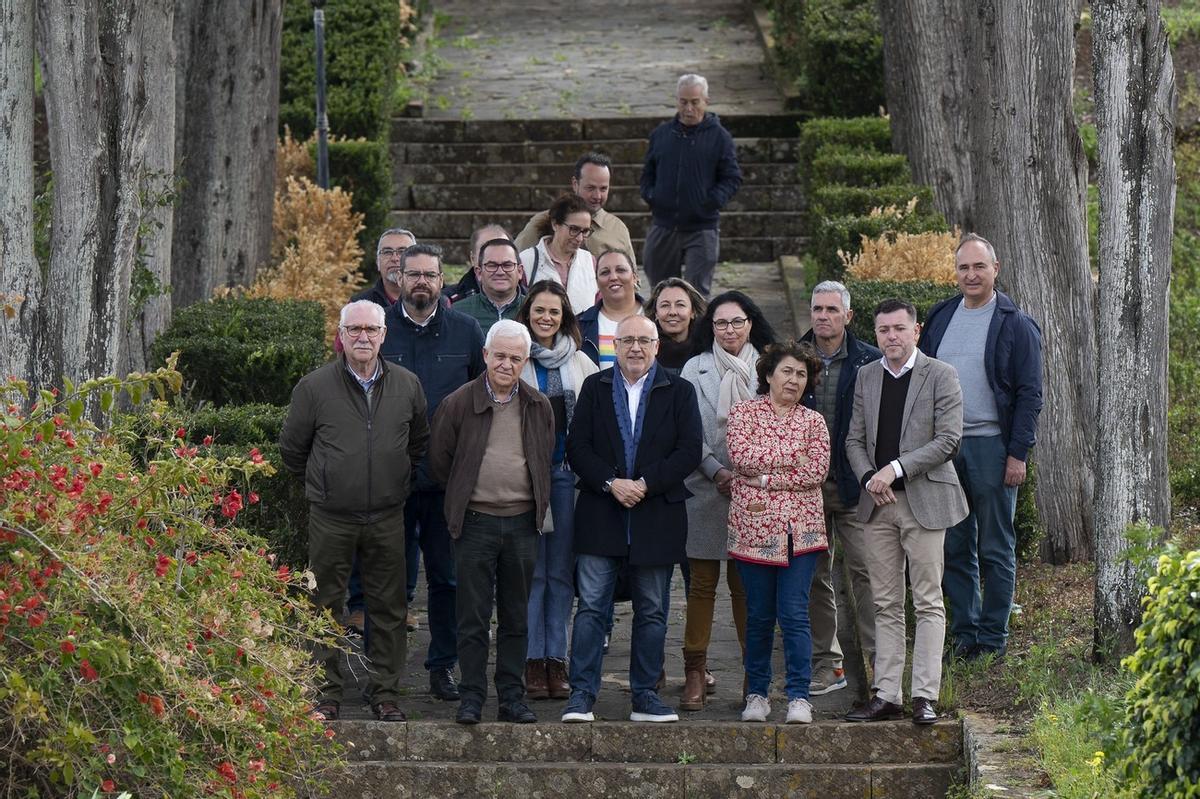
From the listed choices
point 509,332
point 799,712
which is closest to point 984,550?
point 799,712

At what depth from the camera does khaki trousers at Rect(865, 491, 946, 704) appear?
8328 mm

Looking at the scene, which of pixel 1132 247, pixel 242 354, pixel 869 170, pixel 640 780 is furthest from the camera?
pixel 869 170

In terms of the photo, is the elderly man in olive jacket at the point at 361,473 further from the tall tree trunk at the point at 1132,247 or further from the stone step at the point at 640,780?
the tall tree trunk at the point at 1132,247

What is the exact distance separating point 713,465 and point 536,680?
4.42ft

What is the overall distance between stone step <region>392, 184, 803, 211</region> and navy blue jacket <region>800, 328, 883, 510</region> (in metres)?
9.92

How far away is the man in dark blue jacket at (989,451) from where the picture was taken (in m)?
9.04

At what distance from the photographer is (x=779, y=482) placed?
837 centimetres

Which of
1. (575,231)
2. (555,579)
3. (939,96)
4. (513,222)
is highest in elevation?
(939,96)

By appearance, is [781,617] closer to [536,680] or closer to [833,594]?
[833,594]

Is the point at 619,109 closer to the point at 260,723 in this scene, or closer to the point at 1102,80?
the point at 1102,80

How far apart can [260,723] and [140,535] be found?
32.3 inches

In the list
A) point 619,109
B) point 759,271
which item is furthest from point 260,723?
point 619,109

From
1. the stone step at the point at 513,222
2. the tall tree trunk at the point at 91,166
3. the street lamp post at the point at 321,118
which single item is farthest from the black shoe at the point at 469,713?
the stone step at the point at 513,222

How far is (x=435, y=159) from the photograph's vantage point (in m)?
19.7
